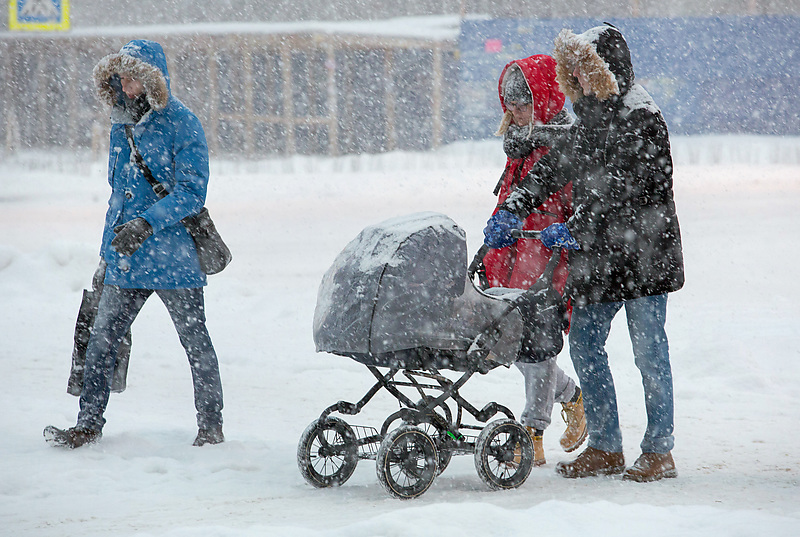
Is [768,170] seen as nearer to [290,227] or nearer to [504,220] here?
[290,227]

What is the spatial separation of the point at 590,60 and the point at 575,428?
1.68 meters

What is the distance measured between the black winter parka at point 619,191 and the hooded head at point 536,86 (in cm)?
22

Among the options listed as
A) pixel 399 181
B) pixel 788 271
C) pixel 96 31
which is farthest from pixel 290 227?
pixel 96 31

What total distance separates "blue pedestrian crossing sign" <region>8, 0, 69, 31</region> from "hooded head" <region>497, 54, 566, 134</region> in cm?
2053

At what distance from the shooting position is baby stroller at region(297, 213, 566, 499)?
314 centimetres

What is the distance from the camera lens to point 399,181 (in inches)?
631

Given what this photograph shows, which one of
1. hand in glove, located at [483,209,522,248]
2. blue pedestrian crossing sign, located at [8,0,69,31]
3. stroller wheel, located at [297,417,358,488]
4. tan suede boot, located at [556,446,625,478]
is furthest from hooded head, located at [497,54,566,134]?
blue pedestrian crossing sign, located at [8,0,69,31]

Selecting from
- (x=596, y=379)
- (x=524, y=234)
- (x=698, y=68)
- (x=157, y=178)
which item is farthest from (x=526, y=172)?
(x=698, y=68)

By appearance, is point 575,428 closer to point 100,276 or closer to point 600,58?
point 600,58

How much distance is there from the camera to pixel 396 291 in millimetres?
3131

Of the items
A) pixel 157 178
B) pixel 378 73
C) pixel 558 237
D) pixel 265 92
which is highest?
pixel 378 73

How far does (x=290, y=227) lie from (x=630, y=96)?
911 cm

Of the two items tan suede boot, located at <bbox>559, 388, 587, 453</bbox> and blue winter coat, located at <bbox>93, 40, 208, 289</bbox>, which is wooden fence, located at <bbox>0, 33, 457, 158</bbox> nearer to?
blue winter coat, located at <bbox>93, 40, 208, 289</bbox>

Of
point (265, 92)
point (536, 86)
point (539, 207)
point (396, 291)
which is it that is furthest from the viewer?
point (265, 92)
